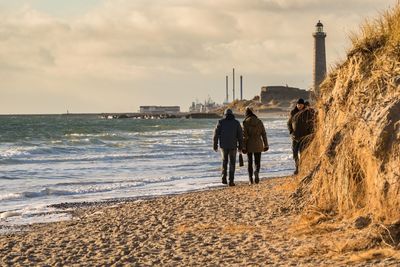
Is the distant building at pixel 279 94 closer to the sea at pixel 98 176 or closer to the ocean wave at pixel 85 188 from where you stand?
the sea at pixel 98 176

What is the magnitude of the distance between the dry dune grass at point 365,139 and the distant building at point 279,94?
131107 millimetres

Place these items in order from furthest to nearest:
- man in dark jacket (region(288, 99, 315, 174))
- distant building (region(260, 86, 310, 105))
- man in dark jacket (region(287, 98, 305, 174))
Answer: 1. distant building (region(260, 86, 310, 105))
2. man in dark jacket (region(287, 98, 305, 174))
3. man in dark jacket (region(288, 99, 315, 174))

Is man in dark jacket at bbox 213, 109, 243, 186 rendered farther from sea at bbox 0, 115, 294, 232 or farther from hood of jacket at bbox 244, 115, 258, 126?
sea at bbox 0, 115, 294, 232

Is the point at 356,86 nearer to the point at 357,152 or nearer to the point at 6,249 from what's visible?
the point at 357,152

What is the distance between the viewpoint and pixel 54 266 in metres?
8.50

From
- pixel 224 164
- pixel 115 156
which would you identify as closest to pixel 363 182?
pixel 224 164

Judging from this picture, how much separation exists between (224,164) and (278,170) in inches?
246

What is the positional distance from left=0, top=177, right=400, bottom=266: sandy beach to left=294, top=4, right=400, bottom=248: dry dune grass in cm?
34

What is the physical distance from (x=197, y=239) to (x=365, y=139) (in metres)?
2.52

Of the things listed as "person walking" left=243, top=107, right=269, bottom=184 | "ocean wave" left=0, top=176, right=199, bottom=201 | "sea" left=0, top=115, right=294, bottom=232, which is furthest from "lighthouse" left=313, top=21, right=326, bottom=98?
"person walking" left=243, top=107, right=269, bottom=184

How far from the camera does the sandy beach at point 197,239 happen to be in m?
8.09

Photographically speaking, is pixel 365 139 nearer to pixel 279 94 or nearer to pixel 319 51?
pixel 319 51

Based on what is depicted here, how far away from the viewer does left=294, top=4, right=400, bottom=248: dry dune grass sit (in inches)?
325

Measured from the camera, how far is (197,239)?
31.2 ft
